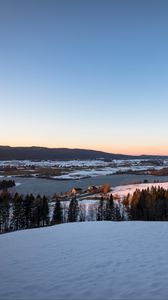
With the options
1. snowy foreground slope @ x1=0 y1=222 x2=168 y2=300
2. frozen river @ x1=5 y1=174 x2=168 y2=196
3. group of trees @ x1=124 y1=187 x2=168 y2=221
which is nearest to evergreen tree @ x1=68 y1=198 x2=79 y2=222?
group of trees @ x1=124 y1=187 x2=168 y2=221

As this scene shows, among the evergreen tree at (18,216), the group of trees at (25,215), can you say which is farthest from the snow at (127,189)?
the evergreen tree at (18,216)

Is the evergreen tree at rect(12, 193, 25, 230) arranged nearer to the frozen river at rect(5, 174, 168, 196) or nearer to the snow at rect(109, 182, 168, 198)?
the snow at rect(109, 182, 168, 198)

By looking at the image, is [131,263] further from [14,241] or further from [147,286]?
[14,241]

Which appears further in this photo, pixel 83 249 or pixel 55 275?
pixel 83 249

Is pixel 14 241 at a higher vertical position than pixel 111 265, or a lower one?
lower

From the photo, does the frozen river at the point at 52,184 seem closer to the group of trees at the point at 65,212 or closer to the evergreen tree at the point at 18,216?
the group of trees at the point at 65,212

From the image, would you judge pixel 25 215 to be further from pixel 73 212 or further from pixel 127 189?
pixel 127 189

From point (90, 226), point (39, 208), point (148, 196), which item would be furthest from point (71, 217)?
point (90, 226)

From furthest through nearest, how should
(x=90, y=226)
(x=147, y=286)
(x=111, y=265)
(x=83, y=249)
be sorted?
(x=90, y=226), (x=83, y=249), (x=111, y=265), (x=147, y=286)
